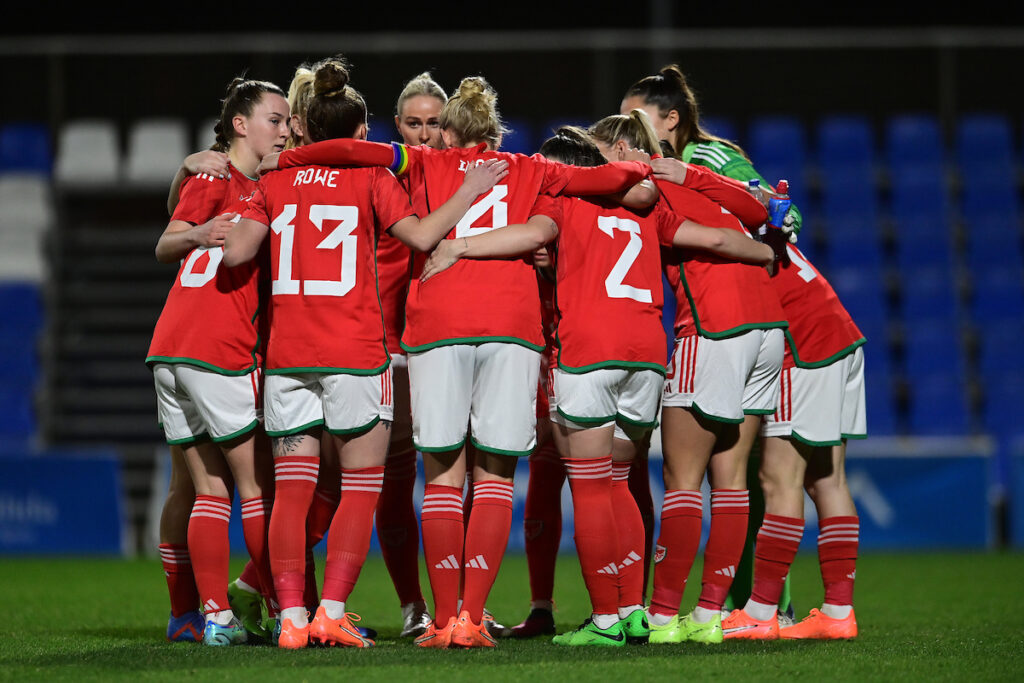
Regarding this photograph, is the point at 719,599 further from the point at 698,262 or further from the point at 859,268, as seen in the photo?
the point at 859,268

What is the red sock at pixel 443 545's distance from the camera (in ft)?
14.0

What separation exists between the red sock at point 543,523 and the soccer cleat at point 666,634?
0.62 metres

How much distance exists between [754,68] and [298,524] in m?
10.3

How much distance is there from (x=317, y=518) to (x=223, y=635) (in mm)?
677

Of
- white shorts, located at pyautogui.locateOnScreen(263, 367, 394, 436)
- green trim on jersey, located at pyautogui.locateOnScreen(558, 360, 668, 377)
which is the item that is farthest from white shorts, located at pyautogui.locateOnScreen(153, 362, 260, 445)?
green trim on jersey, located at pyautogui.locateOnScreen(558, 360, 668, 377)

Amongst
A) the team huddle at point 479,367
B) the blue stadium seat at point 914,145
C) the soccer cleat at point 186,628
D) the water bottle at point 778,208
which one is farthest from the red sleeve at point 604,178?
the blue stadium seat at point 914,145

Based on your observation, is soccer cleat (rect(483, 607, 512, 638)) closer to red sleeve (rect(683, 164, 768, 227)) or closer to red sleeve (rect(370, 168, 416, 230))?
red sleeve (rect(370, 168, 416, 230))

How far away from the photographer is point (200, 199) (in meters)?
4.75

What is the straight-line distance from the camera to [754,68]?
13.3 metres

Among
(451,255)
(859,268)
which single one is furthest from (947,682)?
(859,268)

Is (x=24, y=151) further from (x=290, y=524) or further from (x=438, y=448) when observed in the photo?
(x=438, y=448)

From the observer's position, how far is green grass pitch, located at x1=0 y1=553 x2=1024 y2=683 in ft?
12.2

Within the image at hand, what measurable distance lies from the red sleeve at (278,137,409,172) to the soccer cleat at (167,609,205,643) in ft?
5.93

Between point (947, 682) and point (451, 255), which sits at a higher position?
point (451, 255)
